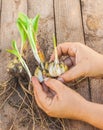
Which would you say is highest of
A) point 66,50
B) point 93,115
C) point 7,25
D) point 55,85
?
point 7,25

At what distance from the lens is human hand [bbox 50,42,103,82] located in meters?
1.63

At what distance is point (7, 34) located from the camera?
197 cm

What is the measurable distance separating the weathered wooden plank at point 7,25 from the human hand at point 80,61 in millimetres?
250

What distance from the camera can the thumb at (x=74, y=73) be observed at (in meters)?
1.62

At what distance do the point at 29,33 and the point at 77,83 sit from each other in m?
0.31

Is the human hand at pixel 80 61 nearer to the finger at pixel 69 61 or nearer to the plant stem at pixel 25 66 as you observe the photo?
the finger at pixel 69 61

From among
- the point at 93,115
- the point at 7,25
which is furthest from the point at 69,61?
the point at 7,25

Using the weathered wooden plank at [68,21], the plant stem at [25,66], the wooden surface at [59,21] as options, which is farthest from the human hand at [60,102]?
the weathered wooden plank at [68,21]

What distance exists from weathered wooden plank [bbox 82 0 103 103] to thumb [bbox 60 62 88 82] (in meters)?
0.15

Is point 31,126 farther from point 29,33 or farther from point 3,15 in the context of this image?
point 3,15

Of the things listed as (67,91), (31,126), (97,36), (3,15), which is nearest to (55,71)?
(67,91)

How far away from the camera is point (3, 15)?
2.05m

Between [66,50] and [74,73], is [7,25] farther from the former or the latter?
[74,73]

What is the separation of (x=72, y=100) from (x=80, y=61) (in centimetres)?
19
